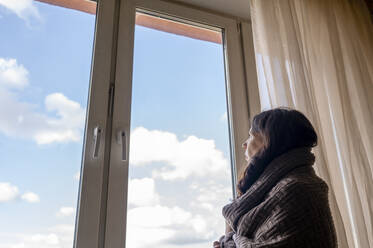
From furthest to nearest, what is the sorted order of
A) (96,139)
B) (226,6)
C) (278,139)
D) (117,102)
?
1. (226,6)
2. (117,102)
3. (96,139)
4. (278,139)

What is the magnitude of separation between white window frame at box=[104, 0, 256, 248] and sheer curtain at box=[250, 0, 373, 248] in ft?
0.82

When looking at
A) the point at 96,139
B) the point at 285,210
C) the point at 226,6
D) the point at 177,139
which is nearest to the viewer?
the point at 285,210

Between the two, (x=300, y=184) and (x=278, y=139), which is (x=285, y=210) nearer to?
(x=300, y=184)

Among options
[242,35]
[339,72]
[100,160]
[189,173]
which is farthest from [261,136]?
[242,35]

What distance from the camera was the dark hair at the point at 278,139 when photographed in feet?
2.94

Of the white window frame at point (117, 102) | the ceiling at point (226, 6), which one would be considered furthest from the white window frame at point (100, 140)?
the ceiling at point (226, 6)

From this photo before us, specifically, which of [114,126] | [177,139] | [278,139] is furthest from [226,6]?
[278,139]

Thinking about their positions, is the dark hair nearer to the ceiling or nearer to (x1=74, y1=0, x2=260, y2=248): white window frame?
(x1=74, y1=0, x2=260, y2=248): white window frame

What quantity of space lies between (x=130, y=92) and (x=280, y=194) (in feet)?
2.69

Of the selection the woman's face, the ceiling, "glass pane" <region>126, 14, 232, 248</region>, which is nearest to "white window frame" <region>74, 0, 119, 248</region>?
"glass pane" <region>126, 14, 232, 248</region>

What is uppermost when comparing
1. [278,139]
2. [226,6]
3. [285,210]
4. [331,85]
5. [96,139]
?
[226,6]

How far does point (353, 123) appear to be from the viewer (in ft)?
4.49

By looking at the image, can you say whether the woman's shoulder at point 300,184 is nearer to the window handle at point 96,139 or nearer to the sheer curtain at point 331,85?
the sheer curtain at point 331,85

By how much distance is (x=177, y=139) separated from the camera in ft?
4.66
